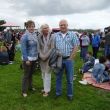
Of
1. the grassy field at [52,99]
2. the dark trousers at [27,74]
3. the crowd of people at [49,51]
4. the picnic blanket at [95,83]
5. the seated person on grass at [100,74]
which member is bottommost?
the picnic blanket at [95,83]

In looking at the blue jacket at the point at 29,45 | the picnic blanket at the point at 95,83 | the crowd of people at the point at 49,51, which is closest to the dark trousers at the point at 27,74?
the crowd of people at the point at 49,51

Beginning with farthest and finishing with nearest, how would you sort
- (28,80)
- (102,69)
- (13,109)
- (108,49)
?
(108,49) < (102,69) < (28,80) < (13,109)

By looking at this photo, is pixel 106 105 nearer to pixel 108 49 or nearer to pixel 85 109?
pixel 85 109

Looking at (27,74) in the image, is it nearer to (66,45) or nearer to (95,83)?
(66,45)

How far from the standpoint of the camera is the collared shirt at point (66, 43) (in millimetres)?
7820

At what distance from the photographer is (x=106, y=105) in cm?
790

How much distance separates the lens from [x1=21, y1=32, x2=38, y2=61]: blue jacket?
804 cm

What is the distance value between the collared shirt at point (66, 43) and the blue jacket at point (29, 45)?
22.9 inches

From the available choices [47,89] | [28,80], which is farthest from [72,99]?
[28,80]

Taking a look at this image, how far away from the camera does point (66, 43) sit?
782cm

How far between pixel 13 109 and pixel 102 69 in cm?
411

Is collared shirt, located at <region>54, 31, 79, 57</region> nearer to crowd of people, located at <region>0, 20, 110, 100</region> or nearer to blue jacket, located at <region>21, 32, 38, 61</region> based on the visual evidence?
crowd of people, located at <region>0, 20, 110, 100</region>

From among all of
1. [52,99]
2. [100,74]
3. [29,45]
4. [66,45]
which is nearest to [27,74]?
[29,45]

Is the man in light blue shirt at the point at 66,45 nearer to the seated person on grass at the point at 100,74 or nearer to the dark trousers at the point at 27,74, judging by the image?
the dark trousers at the point at 27,74
